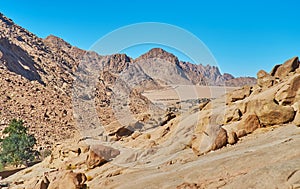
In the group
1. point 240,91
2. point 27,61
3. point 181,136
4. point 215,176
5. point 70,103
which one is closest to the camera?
point 215,176

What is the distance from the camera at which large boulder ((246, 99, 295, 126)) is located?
1388 centimetres

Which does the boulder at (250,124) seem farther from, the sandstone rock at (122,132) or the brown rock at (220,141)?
the sandstone rock at (122,132)

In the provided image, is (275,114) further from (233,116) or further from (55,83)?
(55,83)

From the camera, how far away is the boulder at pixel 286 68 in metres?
22.6

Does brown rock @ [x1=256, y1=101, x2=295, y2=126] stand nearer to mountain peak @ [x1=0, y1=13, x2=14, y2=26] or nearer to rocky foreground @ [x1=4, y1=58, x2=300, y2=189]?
rocky foreground @ [x1=4, y1=58, x2=300, y2=189]

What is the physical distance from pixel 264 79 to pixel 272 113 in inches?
307

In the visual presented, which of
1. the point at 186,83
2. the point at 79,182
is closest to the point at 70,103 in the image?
the point at 186,83

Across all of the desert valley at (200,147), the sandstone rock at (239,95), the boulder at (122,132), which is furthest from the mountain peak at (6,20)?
the sandstone rock at (239,95)

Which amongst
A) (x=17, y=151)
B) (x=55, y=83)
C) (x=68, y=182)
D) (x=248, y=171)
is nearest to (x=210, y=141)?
(x=248, y=171)

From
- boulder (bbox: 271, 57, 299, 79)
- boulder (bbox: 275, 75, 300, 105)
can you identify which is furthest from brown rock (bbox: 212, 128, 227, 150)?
boulder (bbox: 271, 57, 299, 79)

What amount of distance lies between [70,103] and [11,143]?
1377 inches

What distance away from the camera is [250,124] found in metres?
14.7

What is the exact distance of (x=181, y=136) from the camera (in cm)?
1838

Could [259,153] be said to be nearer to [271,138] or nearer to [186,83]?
[271,138]
